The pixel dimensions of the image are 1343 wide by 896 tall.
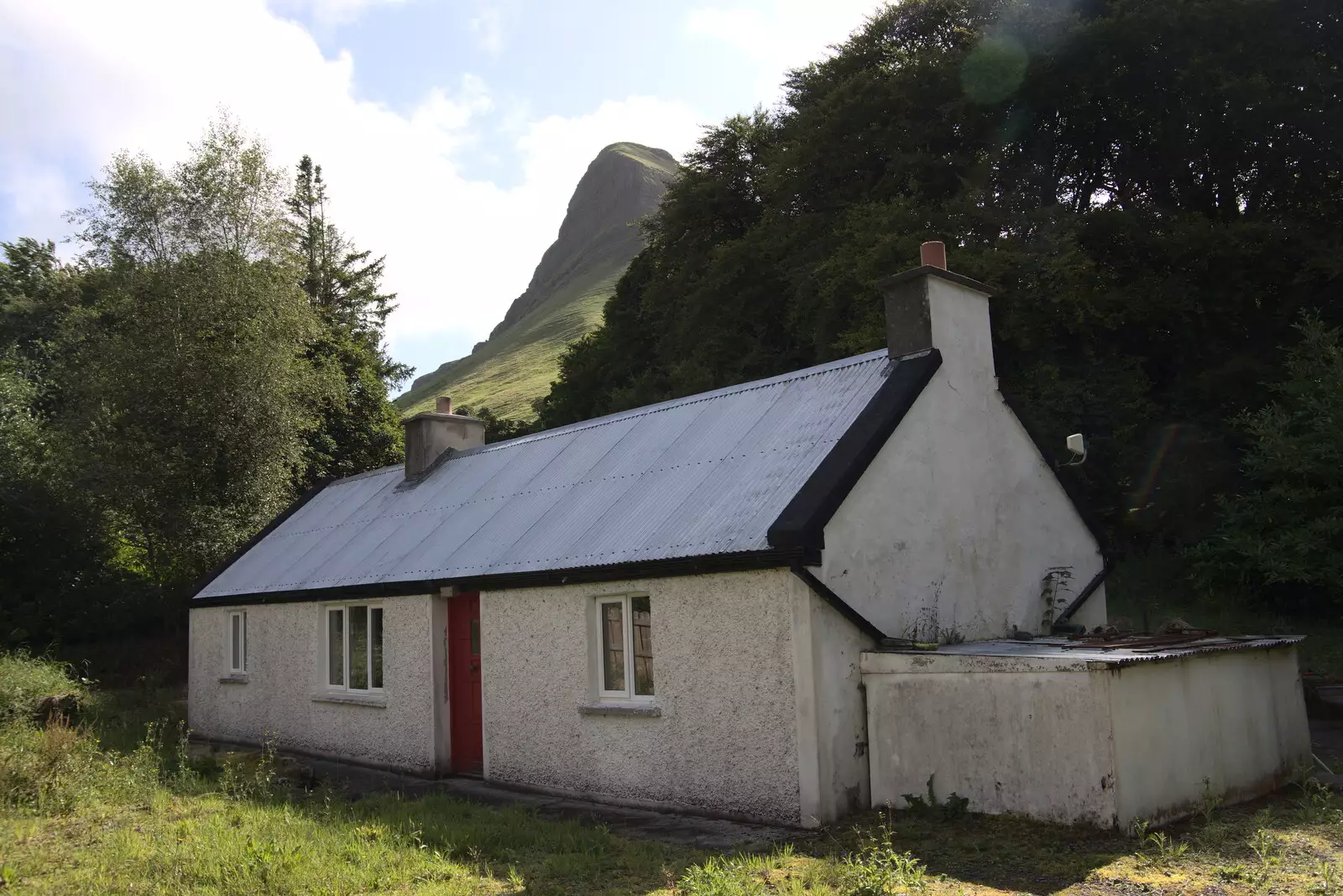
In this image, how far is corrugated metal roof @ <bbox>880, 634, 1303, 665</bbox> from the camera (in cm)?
796

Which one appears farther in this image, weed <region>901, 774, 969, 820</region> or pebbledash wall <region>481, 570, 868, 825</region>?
pebbledash wall <region>481, 570, 868, 825</region>

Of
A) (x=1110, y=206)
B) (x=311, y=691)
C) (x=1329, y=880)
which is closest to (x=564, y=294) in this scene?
(x=1110, y=206)

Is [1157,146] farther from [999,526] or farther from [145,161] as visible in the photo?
[145,161]

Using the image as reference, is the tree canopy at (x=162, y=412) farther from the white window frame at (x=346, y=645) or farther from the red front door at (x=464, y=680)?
the red front door at (x=464, y=680)

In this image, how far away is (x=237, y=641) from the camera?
17.5 meters

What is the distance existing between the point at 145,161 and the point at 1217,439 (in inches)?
988

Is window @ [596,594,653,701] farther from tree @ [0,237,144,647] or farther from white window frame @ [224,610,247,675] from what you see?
tree @ [0,237,144,647]

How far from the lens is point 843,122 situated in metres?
26.7

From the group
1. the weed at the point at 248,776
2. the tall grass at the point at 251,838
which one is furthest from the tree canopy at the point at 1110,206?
the weed at the point at 248,776

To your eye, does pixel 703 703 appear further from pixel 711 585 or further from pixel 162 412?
pixel 162 412

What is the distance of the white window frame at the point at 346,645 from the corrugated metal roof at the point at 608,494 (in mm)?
389

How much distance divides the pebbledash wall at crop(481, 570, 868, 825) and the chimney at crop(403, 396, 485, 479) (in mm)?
6427

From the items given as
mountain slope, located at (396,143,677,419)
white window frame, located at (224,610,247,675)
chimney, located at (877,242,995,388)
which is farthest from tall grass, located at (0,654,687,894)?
mountain slope, located at (396,143,677,419)

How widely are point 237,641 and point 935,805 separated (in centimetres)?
1333
